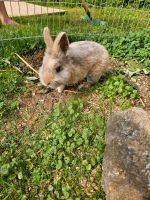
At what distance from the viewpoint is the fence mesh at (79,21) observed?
6.21 metres

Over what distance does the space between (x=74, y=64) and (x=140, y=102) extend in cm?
101

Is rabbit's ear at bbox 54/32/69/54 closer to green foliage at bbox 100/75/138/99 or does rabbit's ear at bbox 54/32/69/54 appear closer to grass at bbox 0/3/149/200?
grass at bbox 0/3/149/200

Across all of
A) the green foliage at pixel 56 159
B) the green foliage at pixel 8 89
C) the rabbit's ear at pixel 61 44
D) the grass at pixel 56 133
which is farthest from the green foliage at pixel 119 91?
the green foliage at pixel 8 89

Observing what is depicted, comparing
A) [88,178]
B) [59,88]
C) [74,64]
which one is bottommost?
[88,178]

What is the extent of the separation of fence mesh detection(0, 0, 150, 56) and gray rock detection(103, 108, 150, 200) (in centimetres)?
254

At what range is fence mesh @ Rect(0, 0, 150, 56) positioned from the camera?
245 inches

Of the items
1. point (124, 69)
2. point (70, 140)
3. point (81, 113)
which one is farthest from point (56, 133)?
point (124, 69)

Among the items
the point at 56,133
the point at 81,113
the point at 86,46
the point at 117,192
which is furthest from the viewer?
the point at 86,46

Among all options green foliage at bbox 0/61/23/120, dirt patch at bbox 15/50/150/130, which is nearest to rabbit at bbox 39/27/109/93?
dirt patch at bbox 15/50/150/130

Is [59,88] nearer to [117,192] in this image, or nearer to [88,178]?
[88,178]

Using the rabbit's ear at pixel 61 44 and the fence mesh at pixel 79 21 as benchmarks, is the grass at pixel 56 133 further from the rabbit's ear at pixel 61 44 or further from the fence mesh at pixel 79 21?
the rabbit's ear at pixel 61 44

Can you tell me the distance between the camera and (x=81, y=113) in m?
5.00

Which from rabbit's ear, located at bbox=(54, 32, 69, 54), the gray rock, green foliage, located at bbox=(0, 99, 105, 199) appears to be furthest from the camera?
rabbit's ear, located at bbox=(54, 32, 69, 54)

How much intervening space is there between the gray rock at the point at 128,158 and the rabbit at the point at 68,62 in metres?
1.04
